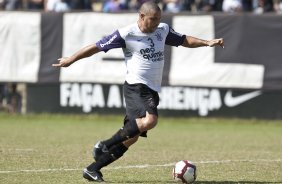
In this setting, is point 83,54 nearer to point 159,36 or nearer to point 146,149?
point 159,36

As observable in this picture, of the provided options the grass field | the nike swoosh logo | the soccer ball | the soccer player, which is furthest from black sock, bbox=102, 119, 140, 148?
the nike swoosh logo

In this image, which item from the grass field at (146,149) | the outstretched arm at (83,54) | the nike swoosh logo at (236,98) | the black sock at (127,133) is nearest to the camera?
the black sock at (127,133)

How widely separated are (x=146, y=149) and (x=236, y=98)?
224 inches

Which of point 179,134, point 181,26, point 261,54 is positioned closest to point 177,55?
point 181,26

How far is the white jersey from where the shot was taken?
10180mm

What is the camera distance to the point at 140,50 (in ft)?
33.6

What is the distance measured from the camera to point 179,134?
16.7 meters

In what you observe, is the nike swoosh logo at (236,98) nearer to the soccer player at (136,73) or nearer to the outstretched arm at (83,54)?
the soccer player at (136,73)

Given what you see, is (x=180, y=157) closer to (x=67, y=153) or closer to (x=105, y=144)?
(x=67, y=153)

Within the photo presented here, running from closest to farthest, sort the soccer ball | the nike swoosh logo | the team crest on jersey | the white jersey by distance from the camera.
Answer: the soccer ball
the white jersey
the team crest on jersey
the nike swoosh logo

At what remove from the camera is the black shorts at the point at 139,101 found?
1002 cm

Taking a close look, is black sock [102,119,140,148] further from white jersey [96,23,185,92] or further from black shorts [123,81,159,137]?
white jersey [96,23,185,92]

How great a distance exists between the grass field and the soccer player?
1.25ft

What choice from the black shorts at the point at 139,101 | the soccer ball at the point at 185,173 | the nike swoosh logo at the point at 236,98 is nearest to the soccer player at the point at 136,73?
the black shorts at the point at 139,101
